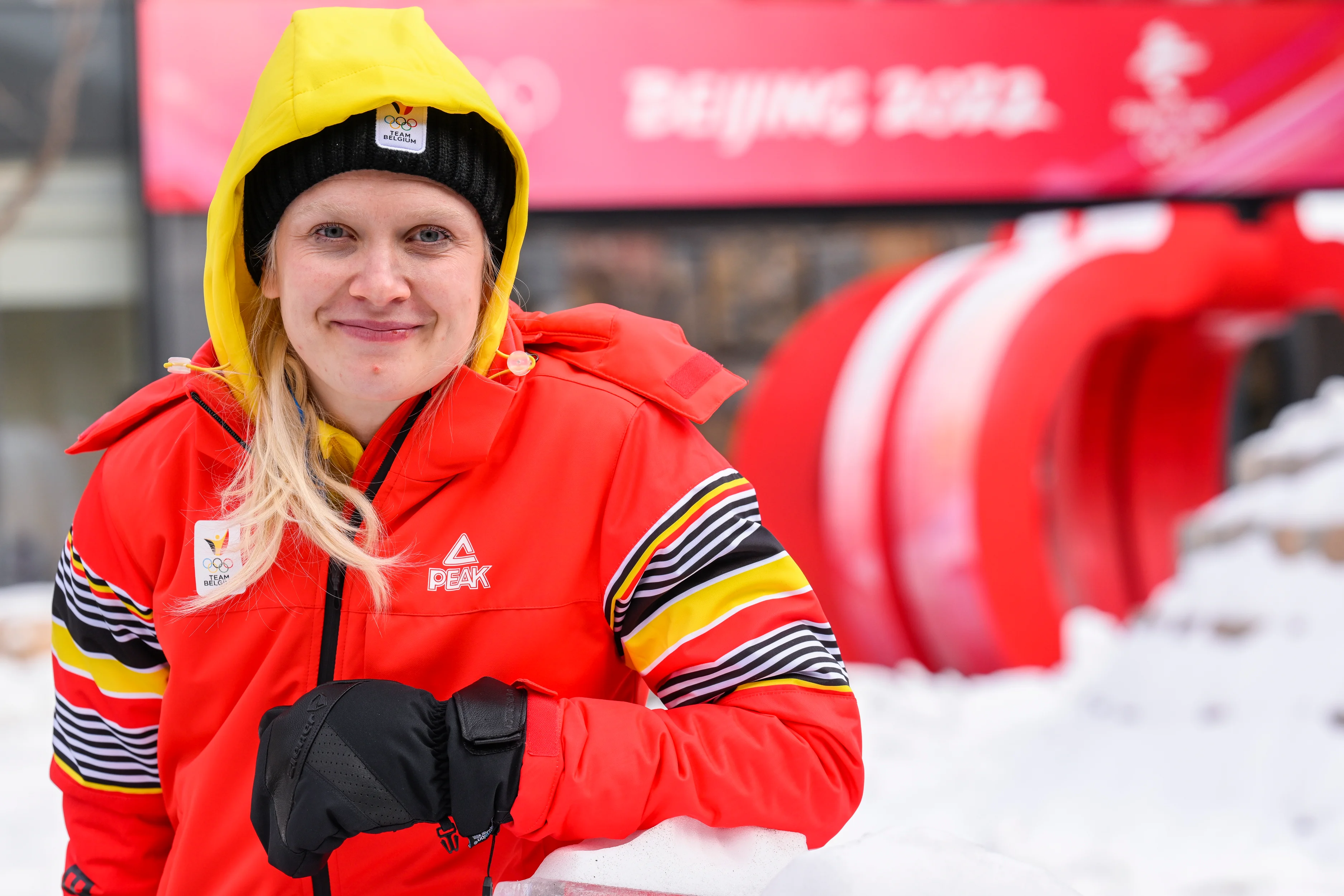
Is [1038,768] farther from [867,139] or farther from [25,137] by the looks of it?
[25,137]

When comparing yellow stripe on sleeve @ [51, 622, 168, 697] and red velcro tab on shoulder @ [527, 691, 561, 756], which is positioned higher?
red velcro tab on shoulder @ [527, 691, 561, 756]

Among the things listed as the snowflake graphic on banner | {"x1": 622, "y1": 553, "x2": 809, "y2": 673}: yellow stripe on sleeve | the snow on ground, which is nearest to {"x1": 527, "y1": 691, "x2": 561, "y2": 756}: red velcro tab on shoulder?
{"x1": 622, "y1": 553, "x2": 809, "y2": 673}: yellow stripe on sleeve

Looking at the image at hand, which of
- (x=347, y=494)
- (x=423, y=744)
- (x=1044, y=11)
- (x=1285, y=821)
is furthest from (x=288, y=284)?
(x=1044, y=11)

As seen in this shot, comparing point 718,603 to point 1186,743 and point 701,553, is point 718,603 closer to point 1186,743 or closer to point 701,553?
point 701,553

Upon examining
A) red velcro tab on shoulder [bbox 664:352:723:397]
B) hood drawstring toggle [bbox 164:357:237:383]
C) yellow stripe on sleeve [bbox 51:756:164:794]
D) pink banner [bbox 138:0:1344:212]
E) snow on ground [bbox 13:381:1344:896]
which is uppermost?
pink banner [bbox 138:0:1344:212]

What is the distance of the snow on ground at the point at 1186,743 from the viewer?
2869mm

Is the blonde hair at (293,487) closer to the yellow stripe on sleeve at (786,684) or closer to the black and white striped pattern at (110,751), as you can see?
the black and white striped pattern at (110,751)

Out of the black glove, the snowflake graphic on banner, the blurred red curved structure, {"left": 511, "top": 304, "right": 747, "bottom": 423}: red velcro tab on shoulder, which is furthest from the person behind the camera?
the snowflake graphic on banner

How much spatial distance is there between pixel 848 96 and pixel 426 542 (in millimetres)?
6113

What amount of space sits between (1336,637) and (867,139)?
4.47 metres

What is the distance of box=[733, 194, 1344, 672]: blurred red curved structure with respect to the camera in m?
4.84

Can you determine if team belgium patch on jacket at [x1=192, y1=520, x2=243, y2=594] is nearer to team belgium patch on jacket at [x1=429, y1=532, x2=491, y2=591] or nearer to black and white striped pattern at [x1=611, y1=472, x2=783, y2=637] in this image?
team belgium patch on jacket at [x1=429, y1=532, x2=491, y2=591]

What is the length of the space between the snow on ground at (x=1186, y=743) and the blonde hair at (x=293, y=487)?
1.83m

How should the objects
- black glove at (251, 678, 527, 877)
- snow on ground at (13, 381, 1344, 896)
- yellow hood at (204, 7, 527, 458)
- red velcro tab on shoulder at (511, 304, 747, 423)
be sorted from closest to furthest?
1. black glove at (251, 678, 527, 877)
2. yellow hood at (204, 7, 527, 458)
3. red velcro tab on shoulder at (511, 304, 747, 423)
4. snow on ground at (13, 381, 1344, 896)
